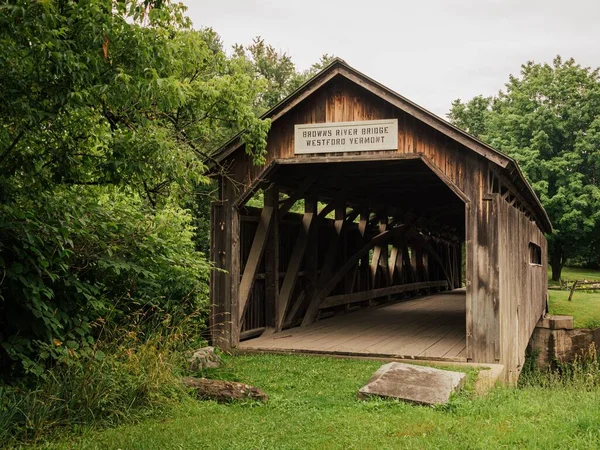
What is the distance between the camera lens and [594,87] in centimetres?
2903

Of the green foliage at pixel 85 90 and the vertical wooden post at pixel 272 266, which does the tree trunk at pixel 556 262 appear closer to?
the vertical wooden post at pixel 272 266

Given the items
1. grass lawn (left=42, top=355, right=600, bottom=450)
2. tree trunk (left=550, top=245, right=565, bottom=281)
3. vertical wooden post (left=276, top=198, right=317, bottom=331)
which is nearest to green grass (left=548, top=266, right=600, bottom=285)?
tree trunk (left=550, top=245, right=565, bottom=281)

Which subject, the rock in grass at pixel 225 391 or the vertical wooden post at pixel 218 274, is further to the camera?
the vertical wooden post at pixel 218 274

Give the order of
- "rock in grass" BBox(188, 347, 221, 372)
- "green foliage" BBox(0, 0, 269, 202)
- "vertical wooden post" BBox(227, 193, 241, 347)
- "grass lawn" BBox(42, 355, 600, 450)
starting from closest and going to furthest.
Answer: "green foliage" BBox(0, 0, 269, 202) → "grass lawn" BBox(42, 355, 600, 450) → "rock in grass" BBox(188, 347, 221, 372) → "vertical wooden post" BBox(227, 193, 241, 347)

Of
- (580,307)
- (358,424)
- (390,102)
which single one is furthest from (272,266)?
(580,307)

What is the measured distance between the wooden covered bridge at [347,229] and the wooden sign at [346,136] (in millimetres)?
15

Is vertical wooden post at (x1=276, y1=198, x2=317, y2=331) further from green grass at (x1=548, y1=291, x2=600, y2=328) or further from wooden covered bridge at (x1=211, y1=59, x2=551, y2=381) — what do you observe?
green grass at (x1=548, y1=291, x2=600, y2=328)

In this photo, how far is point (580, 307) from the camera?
21.0m

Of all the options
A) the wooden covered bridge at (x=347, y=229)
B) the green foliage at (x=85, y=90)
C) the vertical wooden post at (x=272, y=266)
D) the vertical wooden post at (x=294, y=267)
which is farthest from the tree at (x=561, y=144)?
the green foliage at (x=85, y=90)

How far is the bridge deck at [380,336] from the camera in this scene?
8.80m

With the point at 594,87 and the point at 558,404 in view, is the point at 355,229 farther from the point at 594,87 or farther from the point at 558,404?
the point at 594,87

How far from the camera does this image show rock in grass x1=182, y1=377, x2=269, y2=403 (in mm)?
6211

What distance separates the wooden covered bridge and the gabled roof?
2 centimetres

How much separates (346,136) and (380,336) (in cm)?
344
